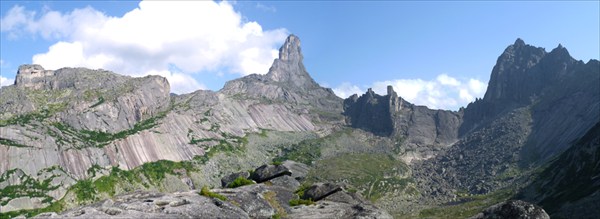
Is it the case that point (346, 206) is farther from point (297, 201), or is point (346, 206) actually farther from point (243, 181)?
point (243, 181)

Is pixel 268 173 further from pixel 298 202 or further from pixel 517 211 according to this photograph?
pixel 517 211

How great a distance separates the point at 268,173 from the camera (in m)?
69.2

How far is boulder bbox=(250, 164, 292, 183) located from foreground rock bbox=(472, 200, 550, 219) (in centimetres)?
4112

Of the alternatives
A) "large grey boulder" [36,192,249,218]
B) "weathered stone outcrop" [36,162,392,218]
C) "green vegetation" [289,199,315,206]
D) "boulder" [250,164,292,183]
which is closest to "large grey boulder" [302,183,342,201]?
"weathered stone outcrop" [36,162,392,218]

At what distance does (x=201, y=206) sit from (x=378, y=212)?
1656 centimetres

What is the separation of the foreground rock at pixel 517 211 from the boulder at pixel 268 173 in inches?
1619

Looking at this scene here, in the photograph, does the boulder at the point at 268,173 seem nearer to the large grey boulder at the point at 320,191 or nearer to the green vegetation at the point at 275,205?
the large grey boulder at the point at 320,191

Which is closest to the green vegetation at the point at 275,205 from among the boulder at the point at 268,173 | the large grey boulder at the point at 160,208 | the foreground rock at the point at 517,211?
the large grey boulder at the point at 160,208

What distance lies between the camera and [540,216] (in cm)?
2820

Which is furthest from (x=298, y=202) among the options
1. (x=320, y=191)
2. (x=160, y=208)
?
(x=160, y=208)

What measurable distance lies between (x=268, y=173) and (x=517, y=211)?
148ft

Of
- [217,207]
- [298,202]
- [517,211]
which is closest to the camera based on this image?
[517,211]

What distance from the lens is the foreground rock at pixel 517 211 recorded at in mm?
28203

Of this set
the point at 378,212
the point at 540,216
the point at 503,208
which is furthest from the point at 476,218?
the point at 378,212
